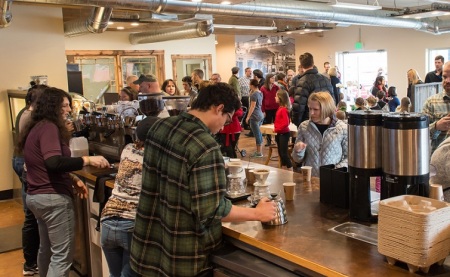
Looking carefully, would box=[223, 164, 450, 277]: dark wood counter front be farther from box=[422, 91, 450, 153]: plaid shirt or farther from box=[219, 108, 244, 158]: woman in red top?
box=[219, 108, 244, 158]: woman in red top

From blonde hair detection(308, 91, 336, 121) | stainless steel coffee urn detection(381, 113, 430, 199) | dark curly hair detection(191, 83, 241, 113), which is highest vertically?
dark curly hair detection(191, 83, 241, 113)

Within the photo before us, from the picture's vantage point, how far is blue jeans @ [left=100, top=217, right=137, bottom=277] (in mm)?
2426

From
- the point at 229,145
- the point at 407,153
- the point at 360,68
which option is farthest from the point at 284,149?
the point at 360,68

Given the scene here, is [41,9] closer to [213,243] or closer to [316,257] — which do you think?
[213,243]

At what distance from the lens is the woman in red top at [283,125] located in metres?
6.50

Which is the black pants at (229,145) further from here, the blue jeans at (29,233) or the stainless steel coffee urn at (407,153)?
the stainless steel coffee urn at (407,153)

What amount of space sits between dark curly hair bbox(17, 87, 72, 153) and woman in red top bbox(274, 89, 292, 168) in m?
3.90

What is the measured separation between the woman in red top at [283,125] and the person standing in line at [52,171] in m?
3.75

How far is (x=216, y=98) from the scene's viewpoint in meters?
1.91

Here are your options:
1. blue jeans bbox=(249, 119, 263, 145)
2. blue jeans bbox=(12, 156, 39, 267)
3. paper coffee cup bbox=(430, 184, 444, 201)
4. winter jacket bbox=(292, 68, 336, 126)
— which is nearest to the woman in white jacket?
paper coffee cup bbox=(430, 184, 444, 201)

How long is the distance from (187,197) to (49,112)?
154cm

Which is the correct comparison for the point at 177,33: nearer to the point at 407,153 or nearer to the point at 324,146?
the point at 324,146

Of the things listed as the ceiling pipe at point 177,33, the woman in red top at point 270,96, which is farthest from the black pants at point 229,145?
the woman in red top at point 270,96

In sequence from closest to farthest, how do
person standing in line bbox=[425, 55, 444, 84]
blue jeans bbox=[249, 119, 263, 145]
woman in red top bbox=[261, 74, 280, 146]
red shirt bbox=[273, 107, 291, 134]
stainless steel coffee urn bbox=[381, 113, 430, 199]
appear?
stainless steel coffee urn bbox=[381, 113, 430, 199]
red shirt bbox=[273, 107, 291, 134]
person standing in line bbox=[425, 55, 444, 84]
blue jeans bbox=[249, 119, 263, 145]
woman in red top bbox=[261, 74, 280, 146]
